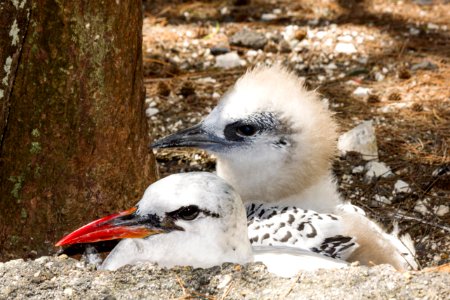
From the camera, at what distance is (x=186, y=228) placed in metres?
4.09

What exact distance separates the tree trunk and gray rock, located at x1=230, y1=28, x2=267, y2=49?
13.4 ft

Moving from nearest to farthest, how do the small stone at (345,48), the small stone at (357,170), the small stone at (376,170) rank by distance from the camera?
the small stone at (376,170)
the small stone at (357,170)
the small stone at (345,48)

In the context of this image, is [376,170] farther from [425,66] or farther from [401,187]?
[425,66]

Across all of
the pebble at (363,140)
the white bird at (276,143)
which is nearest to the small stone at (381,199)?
the pebble at (363,140)

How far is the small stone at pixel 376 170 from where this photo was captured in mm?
6379

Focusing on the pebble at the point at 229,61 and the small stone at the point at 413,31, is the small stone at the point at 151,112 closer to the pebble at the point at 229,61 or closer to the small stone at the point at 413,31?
the pebble at the point at 229,61

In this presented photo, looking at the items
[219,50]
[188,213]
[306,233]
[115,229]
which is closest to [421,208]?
[306,233]

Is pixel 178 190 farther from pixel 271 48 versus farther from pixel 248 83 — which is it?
pixel 271 48

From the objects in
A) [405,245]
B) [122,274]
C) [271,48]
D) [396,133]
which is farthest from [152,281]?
[271,48]

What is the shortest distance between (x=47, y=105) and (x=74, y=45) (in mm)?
351

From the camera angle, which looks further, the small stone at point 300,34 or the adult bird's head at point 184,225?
the small stone at point 300,34

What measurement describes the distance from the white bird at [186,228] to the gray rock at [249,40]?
486cm

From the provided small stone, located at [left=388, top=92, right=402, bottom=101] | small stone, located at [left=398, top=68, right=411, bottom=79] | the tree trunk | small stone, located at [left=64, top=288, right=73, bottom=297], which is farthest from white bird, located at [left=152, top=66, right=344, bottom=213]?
small stone, located at [left=398, top=68, right=411, bottom=79]

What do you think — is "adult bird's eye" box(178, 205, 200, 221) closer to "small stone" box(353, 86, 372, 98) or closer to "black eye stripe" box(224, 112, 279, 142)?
"black eye stripe" box(224, 112, 279, 142)
